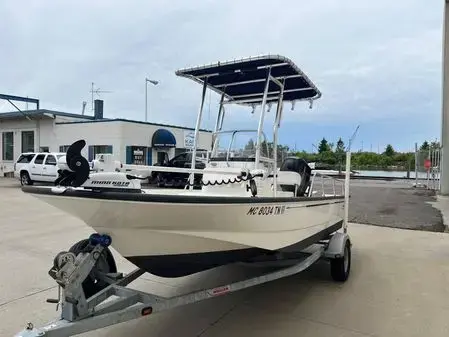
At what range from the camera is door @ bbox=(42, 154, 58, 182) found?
19.1 meters

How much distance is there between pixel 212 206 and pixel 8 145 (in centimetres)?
2953

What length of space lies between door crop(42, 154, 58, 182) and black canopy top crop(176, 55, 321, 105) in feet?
48.9

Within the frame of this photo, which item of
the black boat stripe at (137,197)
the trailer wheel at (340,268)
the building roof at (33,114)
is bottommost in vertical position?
the trailer wheel at (340,268)

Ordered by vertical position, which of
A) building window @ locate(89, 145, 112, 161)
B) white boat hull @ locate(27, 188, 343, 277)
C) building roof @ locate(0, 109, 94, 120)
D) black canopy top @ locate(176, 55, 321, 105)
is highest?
building roof @ locate(0, 109, 94, 120)

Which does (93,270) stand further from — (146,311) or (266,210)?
(266,210)

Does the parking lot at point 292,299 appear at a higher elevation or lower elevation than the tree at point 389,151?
lower

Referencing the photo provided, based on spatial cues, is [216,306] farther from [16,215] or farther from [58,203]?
[16,215]

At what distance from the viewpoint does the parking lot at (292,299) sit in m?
4.02

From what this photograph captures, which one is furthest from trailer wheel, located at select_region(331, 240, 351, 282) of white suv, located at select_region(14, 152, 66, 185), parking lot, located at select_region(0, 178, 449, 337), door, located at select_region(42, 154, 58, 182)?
door, located at select_region(42, 154, 58, 182)

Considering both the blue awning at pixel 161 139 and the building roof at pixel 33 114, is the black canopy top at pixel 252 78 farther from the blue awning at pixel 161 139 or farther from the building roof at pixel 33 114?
the building roof at pixel 33 114

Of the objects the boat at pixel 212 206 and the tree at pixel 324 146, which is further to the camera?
the tree at pixel 324 146

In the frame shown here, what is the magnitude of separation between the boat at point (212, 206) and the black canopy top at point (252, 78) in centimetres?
2

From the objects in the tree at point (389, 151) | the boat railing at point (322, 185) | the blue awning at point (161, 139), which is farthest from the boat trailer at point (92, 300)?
the tree at point (389, 151)

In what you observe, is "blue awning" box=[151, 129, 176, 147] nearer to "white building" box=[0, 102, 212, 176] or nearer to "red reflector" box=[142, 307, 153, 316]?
"white building" box=[0, 102, 212, 176]
